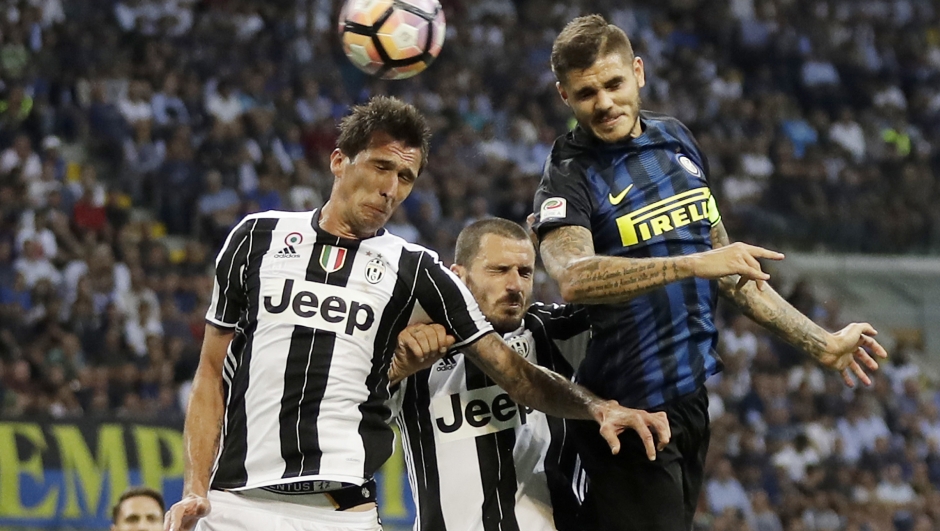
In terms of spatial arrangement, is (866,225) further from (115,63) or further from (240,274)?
(240,274)

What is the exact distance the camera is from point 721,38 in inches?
837

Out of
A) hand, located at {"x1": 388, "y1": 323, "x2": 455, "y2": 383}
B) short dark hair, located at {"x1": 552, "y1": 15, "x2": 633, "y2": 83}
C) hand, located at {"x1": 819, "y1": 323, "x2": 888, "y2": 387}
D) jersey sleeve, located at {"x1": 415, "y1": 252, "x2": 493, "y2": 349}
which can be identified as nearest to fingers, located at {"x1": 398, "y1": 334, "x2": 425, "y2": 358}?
hand, located at {"x1": 388, "y1": 323, "x2": 455, "y2": 383}

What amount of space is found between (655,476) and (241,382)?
59.7 inches

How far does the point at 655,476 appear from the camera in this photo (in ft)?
14.9

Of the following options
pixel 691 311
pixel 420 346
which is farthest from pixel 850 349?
pixel 420 346

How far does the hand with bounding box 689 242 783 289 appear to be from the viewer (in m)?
3.91

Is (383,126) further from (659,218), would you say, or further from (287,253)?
(659,218)

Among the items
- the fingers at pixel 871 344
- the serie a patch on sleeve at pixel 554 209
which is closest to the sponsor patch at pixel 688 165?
the serie a patch on sleeve at pixel 554 209

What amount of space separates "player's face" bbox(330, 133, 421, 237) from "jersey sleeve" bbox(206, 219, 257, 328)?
38 cm

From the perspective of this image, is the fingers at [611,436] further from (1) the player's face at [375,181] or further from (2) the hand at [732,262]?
(1) the player's face at [375,181]

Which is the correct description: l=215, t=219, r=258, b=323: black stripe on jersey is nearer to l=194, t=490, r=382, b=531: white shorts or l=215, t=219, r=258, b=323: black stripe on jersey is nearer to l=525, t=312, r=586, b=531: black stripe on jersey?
l=194, t=490, r=382, b=531: white shorts

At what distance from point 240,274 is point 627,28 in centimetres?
1708

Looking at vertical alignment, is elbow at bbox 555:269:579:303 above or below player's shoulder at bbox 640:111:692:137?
below

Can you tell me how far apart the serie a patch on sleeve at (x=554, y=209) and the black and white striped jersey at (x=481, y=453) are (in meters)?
0.74
